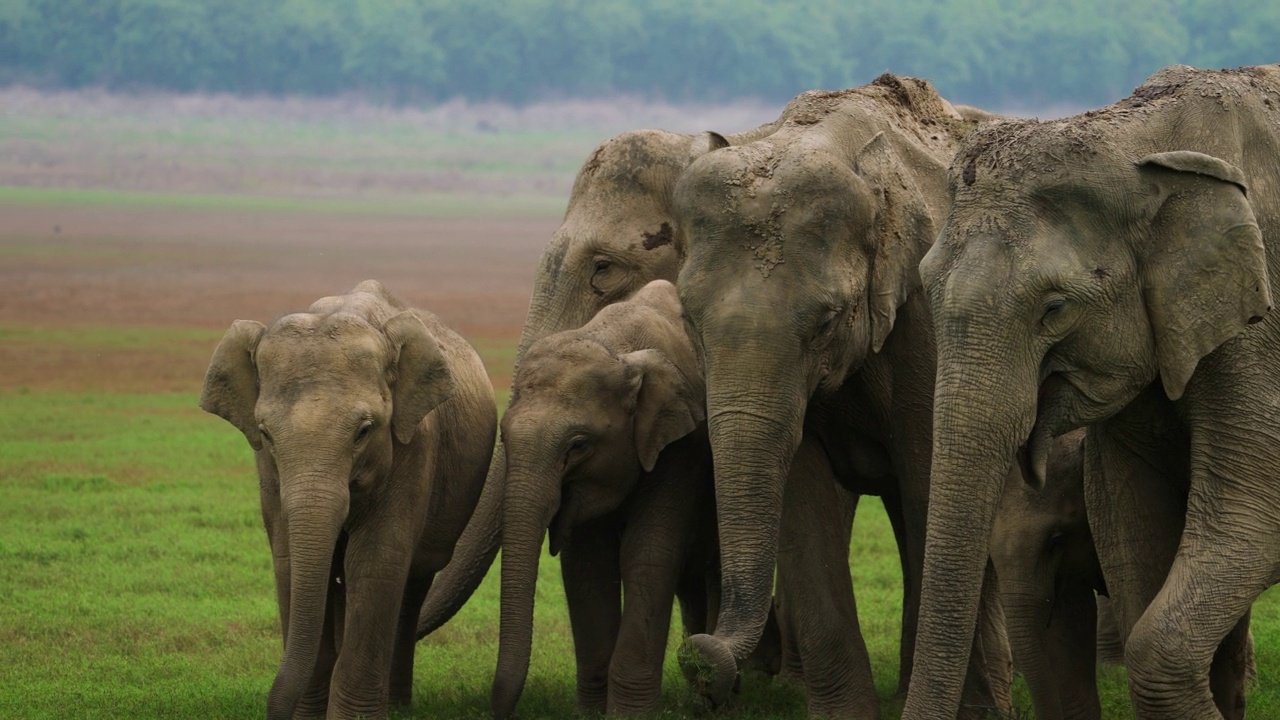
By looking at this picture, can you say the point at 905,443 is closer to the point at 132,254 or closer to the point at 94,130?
the point at 132,254

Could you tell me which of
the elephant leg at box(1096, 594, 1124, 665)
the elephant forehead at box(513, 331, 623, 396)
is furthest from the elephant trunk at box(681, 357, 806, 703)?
the elephant leg at box(1096, 594, 1124, 665)

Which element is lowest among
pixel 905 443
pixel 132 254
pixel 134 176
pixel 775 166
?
pixel 905 443

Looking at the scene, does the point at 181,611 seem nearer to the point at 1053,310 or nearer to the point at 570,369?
the point at 570,369

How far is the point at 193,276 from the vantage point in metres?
68.8

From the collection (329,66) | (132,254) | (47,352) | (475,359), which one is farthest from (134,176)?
(475,359)

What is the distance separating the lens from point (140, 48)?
115188 millimetres

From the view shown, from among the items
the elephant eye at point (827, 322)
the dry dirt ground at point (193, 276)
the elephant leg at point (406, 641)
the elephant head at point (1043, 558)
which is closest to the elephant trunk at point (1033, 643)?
the elephant head at point (1043, 558)

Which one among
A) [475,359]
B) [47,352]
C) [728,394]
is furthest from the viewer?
[47,352]

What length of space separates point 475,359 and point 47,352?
2796 cm

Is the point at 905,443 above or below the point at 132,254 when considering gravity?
below

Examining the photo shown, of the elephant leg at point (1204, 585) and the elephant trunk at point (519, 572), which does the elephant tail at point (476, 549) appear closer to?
the elephant trunk at point (519, 572)

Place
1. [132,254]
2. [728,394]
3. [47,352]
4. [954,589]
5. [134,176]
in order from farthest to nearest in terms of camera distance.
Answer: [134,176], [132,254], [47,352], [728,394], [954,589]

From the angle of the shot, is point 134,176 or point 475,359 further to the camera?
point 134,176

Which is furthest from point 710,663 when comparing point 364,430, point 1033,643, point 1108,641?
point 1108,641
